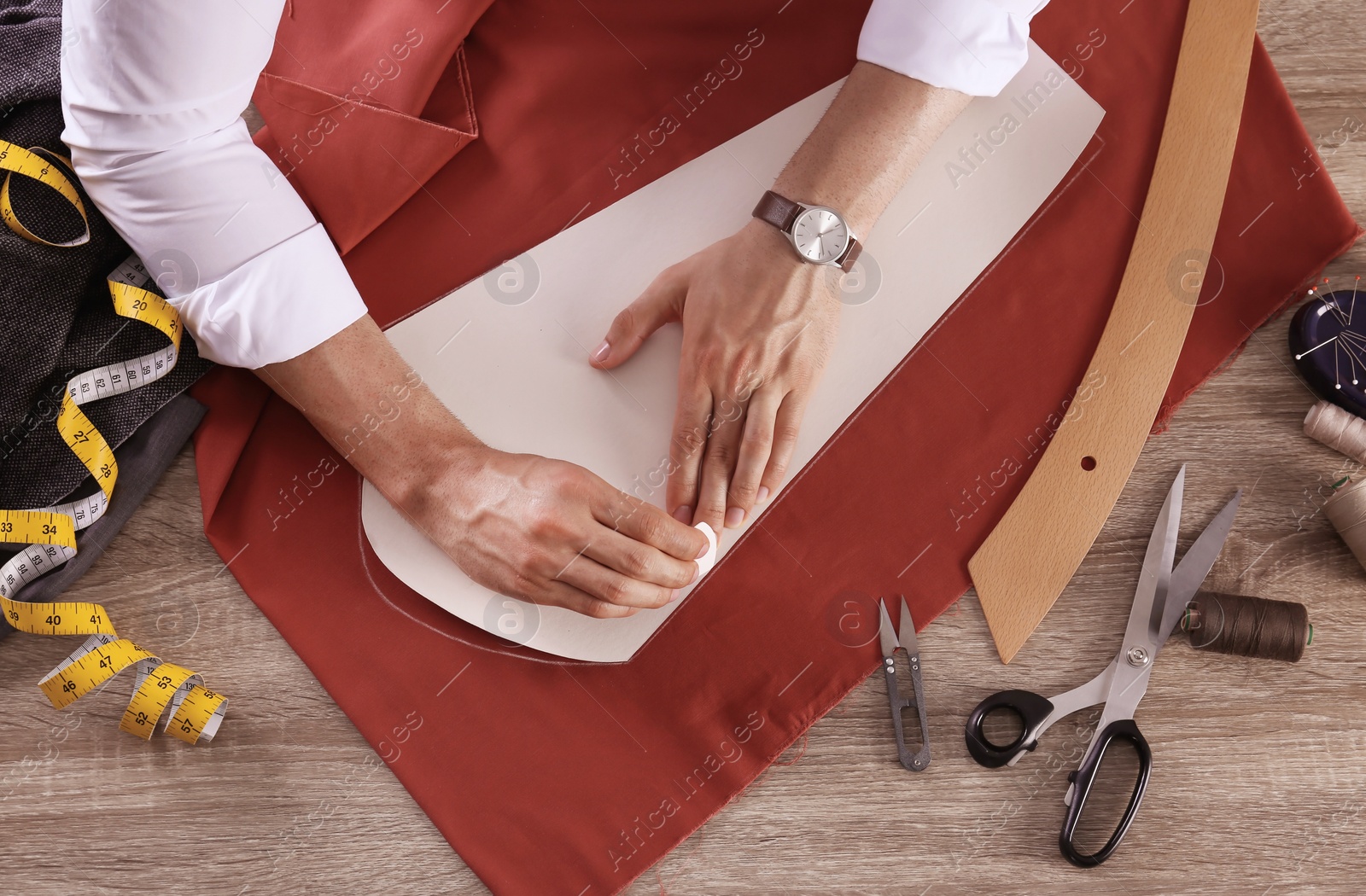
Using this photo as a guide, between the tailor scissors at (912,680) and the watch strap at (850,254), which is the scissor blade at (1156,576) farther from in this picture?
the watch strap at (850,254)

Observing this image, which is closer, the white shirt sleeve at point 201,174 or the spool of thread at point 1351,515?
the white shirt sleeve at point 201,174

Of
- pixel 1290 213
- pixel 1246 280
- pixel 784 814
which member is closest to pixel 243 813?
pixel 784 814

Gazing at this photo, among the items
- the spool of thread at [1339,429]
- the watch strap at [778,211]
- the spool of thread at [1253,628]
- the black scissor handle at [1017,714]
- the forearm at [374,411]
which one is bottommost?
the black scissor handle at [1017,714]

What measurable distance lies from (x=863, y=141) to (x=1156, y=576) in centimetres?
71

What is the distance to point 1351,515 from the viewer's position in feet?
3.63

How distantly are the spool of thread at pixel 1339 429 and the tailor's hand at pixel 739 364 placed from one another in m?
0.70

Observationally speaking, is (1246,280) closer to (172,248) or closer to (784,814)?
(784,814)

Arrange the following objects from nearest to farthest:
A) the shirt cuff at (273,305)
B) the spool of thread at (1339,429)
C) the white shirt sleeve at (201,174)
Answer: the white shirt sleeve at (201,174), the shirt cuff at (273,305), the spool of thread at (1339,429)

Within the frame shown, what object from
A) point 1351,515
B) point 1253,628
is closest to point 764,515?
point 1253,628

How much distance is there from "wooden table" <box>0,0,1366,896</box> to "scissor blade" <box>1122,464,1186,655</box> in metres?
0.02

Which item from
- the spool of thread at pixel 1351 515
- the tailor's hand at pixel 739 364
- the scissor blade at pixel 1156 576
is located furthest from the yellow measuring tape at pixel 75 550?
the spool of thread at pixel 1351 515

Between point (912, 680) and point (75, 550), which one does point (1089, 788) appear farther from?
point (75, 550)

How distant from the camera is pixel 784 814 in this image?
1100 millimetres

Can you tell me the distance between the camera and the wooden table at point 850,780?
3.55ft
